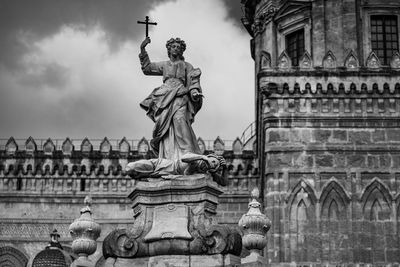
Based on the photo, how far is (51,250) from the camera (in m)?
31.8

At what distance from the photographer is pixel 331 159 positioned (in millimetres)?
33750

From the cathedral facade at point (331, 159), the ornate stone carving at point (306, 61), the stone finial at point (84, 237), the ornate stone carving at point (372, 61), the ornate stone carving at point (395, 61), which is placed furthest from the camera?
the ornate stone carving at point (306, 61)

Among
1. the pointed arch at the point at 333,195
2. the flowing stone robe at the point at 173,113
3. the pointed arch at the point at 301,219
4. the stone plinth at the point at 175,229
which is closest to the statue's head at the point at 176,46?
the flowing stone robe at the point at 173,113

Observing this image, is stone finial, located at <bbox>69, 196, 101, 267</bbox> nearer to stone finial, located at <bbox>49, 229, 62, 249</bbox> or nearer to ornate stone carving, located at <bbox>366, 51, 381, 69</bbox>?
stone finial, located at <bbox>49, 229, 62, 249</bbox>

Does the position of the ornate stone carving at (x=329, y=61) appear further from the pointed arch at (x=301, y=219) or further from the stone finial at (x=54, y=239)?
the stone finial at (x=54, y=239)

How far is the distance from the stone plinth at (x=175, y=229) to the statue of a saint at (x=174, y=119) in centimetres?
22

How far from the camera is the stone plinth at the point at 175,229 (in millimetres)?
14430

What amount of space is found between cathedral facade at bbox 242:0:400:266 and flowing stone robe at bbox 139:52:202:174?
16.8m

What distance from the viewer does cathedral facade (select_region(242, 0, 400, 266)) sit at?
32812 millimetres

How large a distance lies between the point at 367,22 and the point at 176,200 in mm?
26534

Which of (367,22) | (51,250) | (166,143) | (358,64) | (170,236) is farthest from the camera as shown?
(367,22)

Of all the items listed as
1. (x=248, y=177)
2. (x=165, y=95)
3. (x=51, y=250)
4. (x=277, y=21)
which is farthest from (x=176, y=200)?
(x=277, y=21)

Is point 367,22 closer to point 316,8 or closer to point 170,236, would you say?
point 316,8

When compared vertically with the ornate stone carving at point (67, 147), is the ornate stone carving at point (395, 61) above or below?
above
